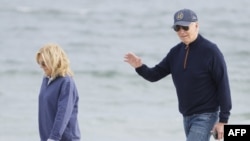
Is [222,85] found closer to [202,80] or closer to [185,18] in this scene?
[202,80]

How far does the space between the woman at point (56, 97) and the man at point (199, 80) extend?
28.8 inches

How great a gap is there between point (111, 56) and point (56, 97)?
49.1 ft

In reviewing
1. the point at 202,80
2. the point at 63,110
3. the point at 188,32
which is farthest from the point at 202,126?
the point at 63,110

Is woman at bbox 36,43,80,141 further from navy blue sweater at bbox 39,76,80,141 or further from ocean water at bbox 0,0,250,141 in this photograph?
ocean water at bbox 0,0,250,141

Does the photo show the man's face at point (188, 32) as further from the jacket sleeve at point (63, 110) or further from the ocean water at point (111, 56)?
the ocean water at point (111, 56)

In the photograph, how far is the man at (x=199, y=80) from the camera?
210 inches

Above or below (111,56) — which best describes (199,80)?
above

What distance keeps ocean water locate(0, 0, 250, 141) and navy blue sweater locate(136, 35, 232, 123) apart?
3.70 m

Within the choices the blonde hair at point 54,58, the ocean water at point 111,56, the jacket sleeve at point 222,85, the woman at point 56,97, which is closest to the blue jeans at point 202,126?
the jacket sleeve at point 222,85

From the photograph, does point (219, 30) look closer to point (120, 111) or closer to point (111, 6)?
point (111, 6)

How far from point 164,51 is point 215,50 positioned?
15.7 metres

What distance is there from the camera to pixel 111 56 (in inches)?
799

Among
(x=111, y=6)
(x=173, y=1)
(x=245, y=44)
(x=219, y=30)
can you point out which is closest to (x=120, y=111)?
(x=245, y=44)

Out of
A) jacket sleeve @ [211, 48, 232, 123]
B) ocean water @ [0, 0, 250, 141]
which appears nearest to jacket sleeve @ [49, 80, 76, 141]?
jacket sleeve @ [211, 48, 232, 123]
